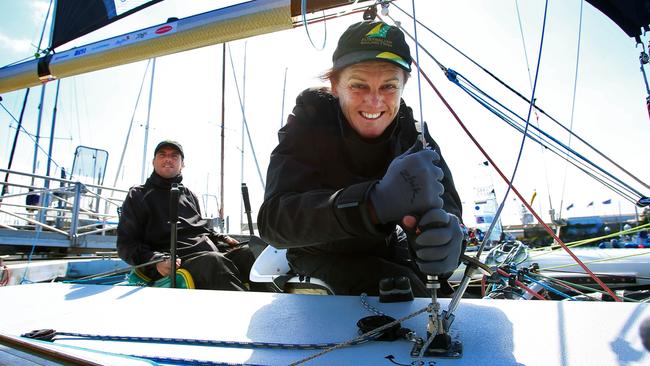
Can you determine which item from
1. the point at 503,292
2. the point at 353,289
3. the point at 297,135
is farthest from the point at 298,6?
the point at 503,292

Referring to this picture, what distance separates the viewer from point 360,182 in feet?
3.90

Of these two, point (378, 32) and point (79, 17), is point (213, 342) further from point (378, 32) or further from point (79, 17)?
point (79, 17)

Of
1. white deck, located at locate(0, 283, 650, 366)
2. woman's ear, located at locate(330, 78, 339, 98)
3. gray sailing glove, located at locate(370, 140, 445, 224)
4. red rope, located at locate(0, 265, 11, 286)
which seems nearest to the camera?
white deck, located at locate(0, 283, 650, 366)

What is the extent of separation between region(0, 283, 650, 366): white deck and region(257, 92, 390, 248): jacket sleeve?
19 centimetres

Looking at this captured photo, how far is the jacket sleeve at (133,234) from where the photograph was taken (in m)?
2.63

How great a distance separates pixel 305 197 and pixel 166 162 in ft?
7.59

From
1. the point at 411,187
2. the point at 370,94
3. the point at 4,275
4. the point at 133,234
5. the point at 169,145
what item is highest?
the point at 169,145

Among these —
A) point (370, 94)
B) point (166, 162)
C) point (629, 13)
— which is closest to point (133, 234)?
point (166, 162)

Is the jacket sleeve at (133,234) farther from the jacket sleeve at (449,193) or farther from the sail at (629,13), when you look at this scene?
the sail at (629,13)

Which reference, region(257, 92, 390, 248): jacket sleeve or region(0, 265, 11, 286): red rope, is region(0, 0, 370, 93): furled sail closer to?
region(257, 92, 390, 248): jacket sleeve

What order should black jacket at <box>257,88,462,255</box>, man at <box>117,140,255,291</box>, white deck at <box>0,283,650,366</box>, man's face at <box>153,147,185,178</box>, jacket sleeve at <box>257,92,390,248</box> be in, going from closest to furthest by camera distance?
1. white deck at <box>0,283,650,366</box>
2. jacket sleeve at <box>257,92,390,248</box>
3. black jacket at <box>257,88,462,255</box>
4. man at <box>117,140,255,291</box>
5. man's face at <box>153,147,185,178</box>

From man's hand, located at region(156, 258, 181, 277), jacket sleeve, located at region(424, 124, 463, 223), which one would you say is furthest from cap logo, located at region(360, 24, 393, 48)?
man's hand, located at region(156, 258, 181, 277)

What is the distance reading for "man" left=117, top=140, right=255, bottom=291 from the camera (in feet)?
7.97

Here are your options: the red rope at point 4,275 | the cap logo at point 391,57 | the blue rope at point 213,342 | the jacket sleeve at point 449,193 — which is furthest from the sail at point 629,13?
the red rope at point 4,275
